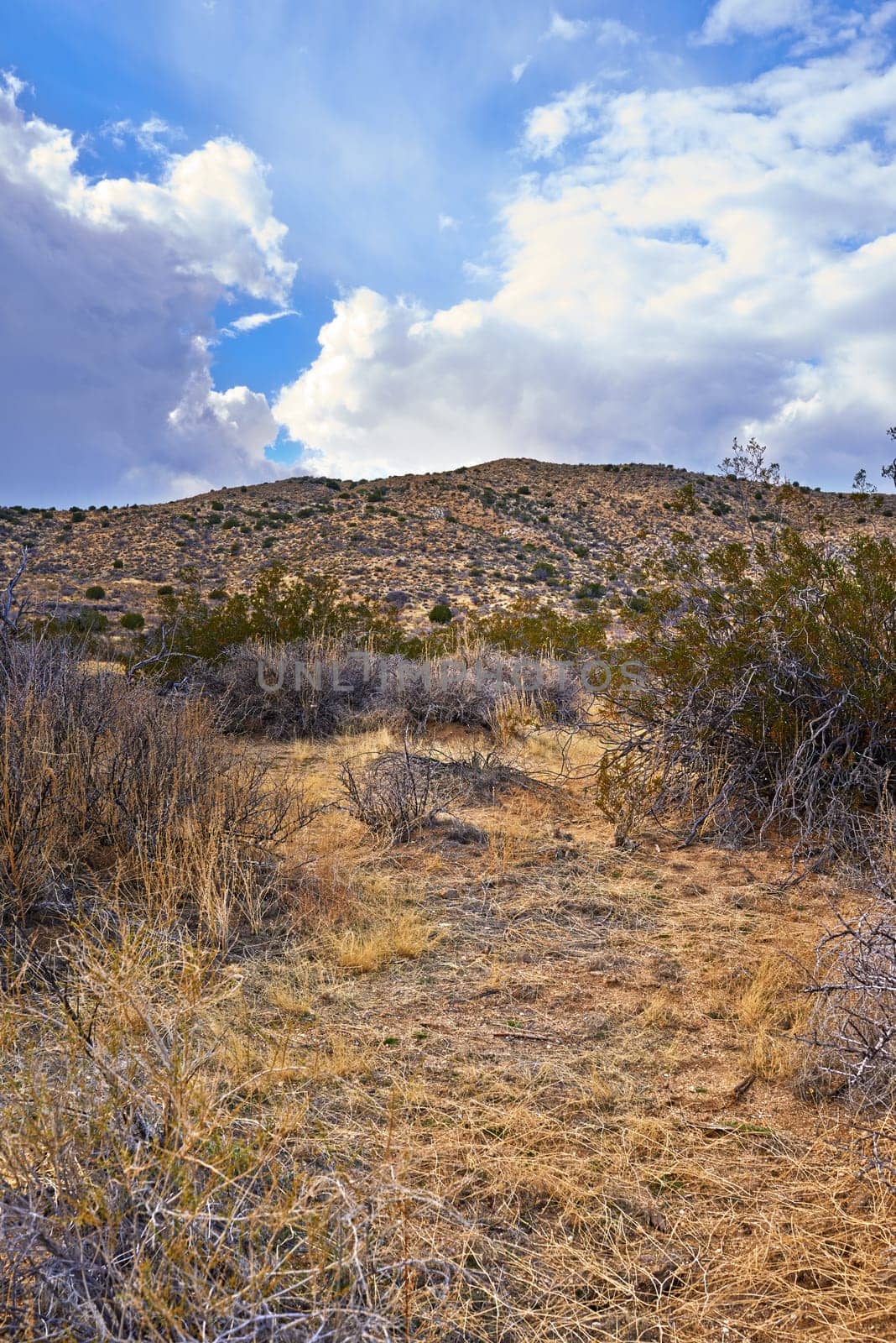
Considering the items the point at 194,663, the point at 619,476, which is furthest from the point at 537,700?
the point at 619,476

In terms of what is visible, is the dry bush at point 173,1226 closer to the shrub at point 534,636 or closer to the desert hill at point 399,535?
the shrub at point 534,636

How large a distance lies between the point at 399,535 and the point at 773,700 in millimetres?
35639

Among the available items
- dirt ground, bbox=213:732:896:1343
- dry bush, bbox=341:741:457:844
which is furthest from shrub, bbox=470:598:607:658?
dirt ground, bbox=213:732:896:1343

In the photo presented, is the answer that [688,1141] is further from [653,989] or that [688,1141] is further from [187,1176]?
[187,1176]

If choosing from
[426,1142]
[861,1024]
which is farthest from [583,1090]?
[861,1024]

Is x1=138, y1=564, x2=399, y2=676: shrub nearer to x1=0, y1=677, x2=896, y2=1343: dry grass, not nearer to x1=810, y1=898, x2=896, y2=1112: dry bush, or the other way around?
x1=0, y1=677, x2=896, y2=1343: dry grass

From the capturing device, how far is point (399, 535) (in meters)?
40.5

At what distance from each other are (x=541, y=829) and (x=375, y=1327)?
16.0 feet

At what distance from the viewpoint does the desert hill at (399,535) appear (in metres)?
31.9

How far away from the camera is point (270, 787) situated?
23.2ft

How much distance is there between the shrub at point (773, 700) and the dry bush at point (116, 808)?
3104 mm

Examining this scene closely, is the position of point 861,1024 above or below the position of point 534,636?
below

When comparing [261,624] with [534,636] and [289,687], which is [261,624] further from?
[534,636]

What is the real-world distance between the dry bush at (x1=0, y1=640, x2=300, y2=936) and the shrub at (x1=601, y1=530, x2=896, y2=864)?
310 centimetres
